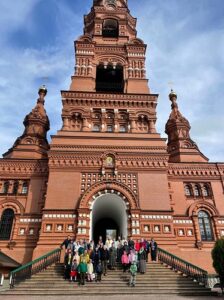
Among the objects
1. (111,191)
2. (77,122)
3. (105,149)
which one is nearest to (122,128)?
(105,149)

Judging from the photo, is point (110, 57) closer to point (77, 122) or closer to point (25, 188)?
point (77, 122)

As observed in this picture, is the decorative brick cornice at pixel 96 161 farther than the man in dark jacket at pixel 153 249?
Yes

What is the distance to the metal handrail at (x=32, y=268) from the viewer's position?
1133cm

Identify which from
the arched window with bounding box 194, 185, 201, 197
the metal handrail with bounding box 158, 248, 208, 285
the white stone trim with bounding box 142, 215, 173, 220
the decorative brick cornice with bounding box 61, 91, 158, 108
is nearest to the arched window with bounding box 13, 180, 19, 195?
the decorative brick cornice with bounding box 61, 91, 158, 108

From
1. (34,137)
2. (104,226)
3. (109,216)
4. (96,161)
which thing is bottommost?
(104,226)

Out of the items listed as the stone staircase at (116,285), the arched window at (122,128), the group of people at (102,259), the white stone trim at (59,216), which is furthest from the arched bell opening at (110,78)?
the stone staircase at (116,285)

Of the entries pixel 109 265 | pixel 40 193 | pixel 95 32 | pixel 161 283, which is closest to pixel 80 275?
pixel 109 265

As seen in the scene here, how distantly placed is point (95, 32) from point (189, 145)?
45.8ft

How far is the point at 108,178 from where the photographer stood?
1720 centimetres

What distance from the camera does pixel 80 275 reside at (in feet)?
36.1

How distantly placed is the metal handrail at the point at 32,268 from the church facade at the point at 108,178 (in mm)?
1650

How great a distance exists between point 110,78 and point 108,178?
11.2 metres

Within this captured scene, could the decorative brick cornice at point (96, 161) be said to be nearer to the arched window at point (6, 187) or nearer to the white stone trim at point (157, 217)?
the white stone trim at point (157, 217)

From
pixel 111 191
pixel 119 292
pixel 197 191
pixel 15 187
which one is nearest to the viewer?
pixel 119 292
